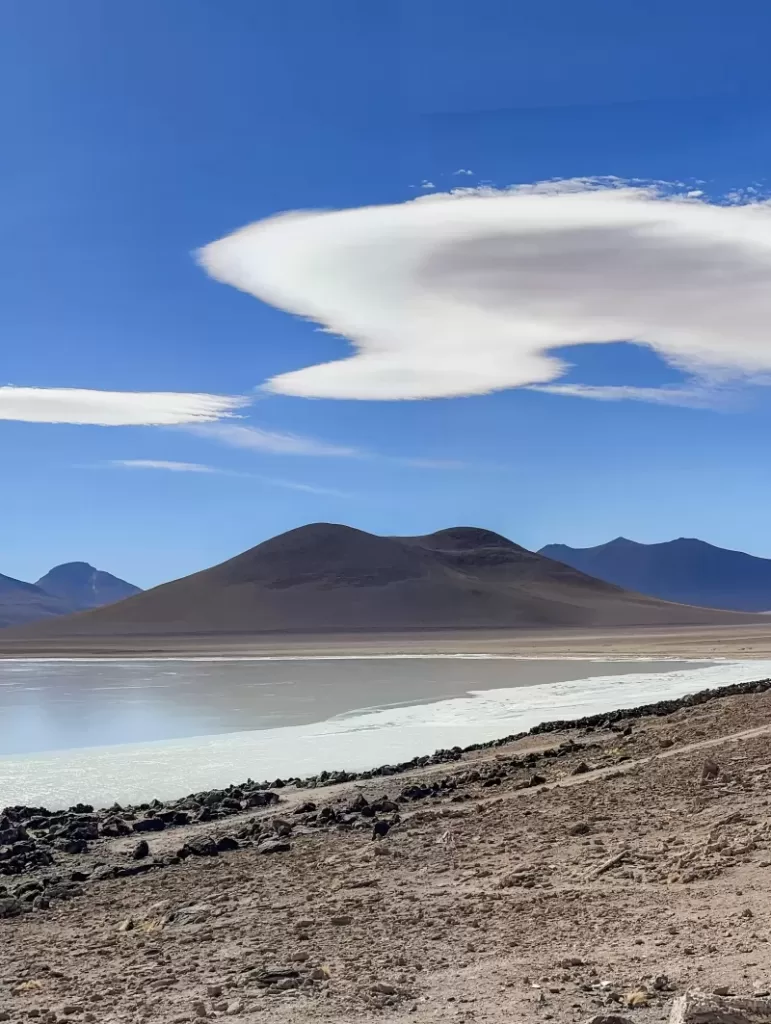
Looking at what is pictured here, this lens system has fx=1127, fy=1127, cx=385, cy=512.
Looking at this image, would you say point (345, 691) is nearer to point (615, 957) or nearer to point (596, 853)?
point (596, 853)

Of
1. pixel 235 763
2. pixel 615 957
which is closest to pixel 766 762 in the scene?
pixel 615 957

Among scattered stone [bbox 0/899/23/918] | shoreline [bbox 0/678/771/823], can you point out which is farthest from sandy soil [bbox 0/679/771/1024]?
shoreline [bbox 0/678/771/823]

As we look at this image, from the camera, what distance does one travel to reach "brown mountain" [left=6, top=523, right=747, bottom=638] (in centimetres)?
10900

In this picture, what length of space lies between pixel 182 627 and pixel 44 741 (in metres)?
90.2

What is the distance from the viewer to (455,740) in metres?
Result: 17.0

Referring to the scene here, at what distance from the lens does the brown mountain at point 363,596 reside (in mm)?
109000

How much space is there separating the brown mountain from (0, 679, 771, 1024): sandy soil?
297 ft

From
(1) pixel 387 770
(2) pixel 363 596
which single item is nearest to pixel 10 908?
(1) pixel 387 770

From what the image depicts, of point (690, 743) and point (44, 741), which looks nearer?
point (690, 743)

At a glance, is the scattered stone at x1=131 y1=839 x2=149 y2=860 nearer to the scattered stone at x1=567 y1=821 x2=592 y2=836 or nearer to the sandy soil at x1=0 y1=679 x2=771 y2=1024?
the sandy soil at x1=0 y1=679 x2=771 y2=1024

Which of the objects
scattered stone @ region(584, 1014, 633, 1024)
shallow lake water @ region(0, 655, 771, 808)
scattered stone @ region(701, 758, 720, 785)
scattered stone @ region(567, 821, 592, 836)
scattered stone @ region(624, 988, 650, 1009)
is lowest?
shallow lake water @ region(0, 655, 771, 808)

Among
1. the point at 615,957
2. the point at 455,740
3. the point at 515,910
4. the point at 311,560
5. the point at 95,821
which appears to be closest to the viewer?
the point at 615,957

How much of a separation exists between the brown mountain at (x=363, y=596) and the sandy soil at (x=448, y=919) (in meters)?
90.5

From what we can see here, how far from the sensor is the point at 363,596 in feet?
397
